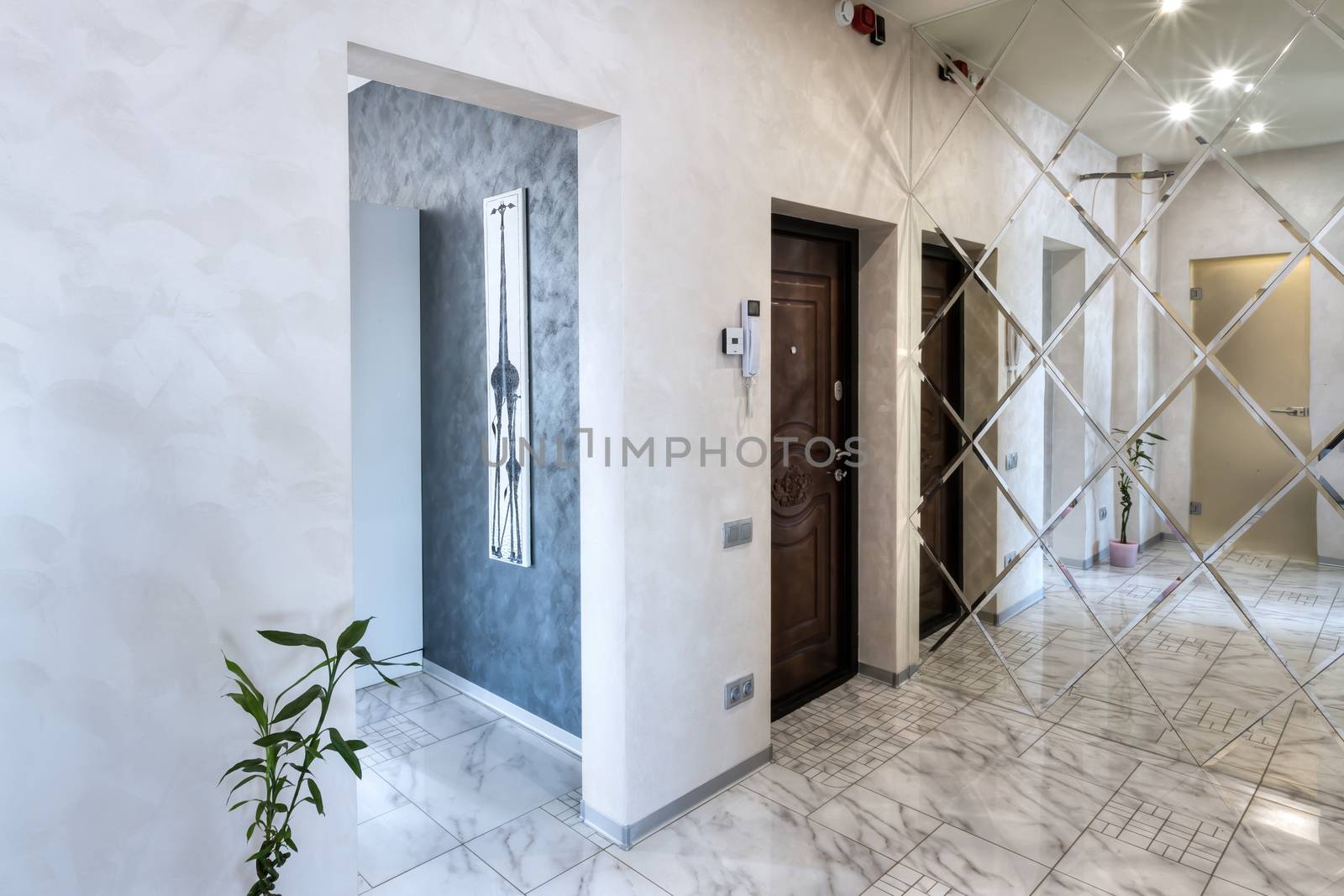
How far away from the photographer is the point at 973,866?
2328 millimetres

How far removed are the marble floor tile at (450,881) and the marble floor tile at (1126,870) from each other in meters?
1.63

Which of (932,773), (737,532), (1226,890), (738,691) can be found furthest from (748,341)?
(1226,890)

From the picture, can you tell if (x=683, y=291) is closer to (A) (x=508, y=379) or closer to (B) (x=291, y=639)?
(A) (x=508, y=379)

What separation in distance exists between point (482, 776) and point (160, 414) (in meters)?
1.84

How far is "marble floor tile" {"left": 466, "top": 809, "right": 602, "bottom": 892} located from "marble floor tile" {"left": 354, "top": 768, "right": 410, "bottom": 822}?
380 mm

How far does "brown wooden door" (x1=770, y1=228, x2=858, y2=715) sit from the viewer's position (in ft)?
10.8

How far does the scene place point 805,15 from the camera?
296 cm

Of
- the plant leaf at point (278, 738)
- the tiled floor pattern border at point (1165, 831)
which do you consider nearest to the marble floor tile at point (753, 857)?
the tiled floor pattern border at point (1165, 831)

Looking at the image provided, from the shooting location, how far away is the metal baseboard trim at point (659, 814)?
246 cm

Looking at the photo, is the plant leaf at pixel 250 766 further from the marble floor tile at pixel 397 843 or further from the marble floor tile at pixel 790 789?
the marble floor tile at pixel 790 789

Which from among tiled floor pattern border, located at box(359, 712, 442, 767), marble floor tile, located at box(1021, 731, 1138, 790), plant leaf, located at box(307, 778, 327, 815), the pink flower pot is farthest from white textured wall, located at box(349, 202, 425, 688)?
the pink flower pot

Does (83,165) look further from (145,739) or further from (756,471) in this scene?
(756,471)

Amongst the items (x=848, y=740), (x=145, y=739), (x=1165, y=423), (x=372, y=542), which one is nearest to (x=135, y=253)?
(x=145, y=739)

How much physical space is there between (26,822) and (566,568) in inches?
70.4
